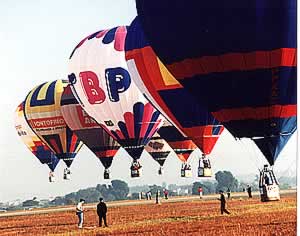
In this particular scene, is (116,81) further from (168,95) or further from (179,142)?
(179,142)

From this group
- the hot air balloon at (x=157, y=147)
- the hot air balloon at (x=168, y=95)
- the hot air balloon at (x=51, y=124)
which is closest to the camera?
the hot air balloon at (x=168, y=95)

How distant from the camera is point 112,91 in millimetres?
6676

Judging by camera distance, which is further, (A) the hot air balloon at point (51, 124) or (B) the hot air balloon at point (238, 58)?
(A) the hot air balloon at point (51, 124)

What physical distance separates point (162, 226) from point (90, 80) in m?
2.19

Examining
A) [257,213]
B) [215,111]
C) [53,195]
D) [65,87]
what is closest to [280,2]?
[215,111]

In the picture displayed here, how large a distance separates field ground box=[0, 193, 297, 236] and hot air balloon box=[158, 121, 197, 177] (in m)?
0.76

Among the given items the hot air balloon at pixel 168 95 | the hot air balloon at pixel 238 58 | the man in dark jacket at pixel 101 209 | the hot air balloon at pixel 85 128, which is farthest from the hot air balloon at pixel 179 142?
the hot air balloon at pixel 238 58

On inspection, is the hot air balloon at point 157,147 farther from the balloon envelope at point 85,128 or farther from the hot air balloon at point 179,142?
the balloon envelope at point 85,128

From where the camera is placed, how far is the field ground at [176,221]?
4.55 m

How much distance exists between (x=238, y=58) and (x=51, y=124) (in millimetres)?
3576

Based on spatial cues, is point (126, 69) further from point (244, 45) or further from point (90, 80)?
point (244, 45)

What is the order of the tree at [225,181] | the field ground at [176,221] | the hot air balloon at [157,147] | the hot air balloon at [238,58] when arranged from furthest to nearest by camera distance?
the hot air balloon at [157,147] < the tree at [225,181] < the hot air balloon at [238,58] < the field ground at [176,221]

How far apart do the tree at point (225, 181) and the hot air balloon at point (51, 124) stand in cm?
204

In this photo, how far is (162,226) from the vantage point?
195 inches
